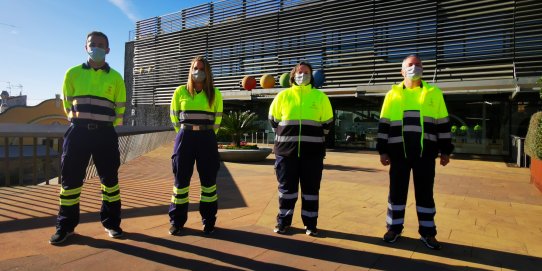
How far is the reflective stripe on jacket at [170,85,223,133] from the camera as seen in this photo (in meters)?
3.82

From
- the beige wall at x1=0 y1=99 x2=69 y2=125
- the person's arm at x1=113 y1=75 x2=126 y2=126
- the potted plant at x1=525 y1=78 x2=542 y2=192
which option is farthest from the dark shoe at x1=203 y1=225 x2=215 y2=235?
the beige wall at x1=0 y1=99 x2=69 y2=125

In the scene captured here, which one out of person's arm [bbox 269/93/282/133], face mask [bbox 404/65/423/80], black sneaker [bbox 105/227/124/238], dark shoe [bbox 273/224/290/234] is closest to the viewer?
black sneaker [bbox 105/227/124/238]

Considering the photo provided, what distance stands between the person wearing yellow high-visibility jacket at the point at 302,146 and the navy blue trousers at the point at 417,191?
29.5 inches

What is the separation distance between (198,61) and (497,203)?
5106mm

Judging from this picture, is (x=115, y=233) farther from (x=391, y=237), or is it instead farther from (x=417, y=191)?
(x=417, y=191)

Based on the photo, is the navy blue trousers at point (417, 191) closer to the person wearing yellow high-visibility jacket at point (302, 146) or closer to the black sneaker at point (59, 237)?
the person wearing yellow high-visibility jacket at point (302, 146)

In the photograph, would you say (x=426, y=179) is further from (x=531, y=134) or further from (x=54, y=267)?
(x=531, y=134)

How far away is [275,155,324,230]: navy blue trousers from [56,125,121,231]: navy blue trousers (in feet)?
5.42

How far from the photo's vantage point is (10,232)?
3596mm

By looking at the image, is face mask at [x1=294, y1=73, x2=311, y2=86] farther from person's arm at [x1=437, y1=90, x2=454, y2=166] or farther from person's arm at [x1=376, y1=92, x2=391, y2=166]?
person's arm at [x1=437, y1=90, x2=454, y2=166]

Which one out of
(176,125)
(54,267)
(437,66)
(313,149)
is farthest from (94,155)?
(437,66)

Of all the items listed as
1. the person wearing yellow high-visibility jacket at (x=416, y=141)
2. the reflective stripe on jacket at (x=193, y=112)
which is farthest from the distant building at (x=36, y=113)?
the person wearing yellow high-visibility jacket at (x=416, y=141)

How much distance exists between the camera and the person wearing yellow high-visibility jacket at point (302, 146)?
12.9 feet

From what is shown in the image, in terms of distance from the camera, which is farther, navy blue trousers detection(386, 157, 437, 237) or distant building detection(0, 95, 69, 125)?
distant building detection(0, 95, 69, 125)
